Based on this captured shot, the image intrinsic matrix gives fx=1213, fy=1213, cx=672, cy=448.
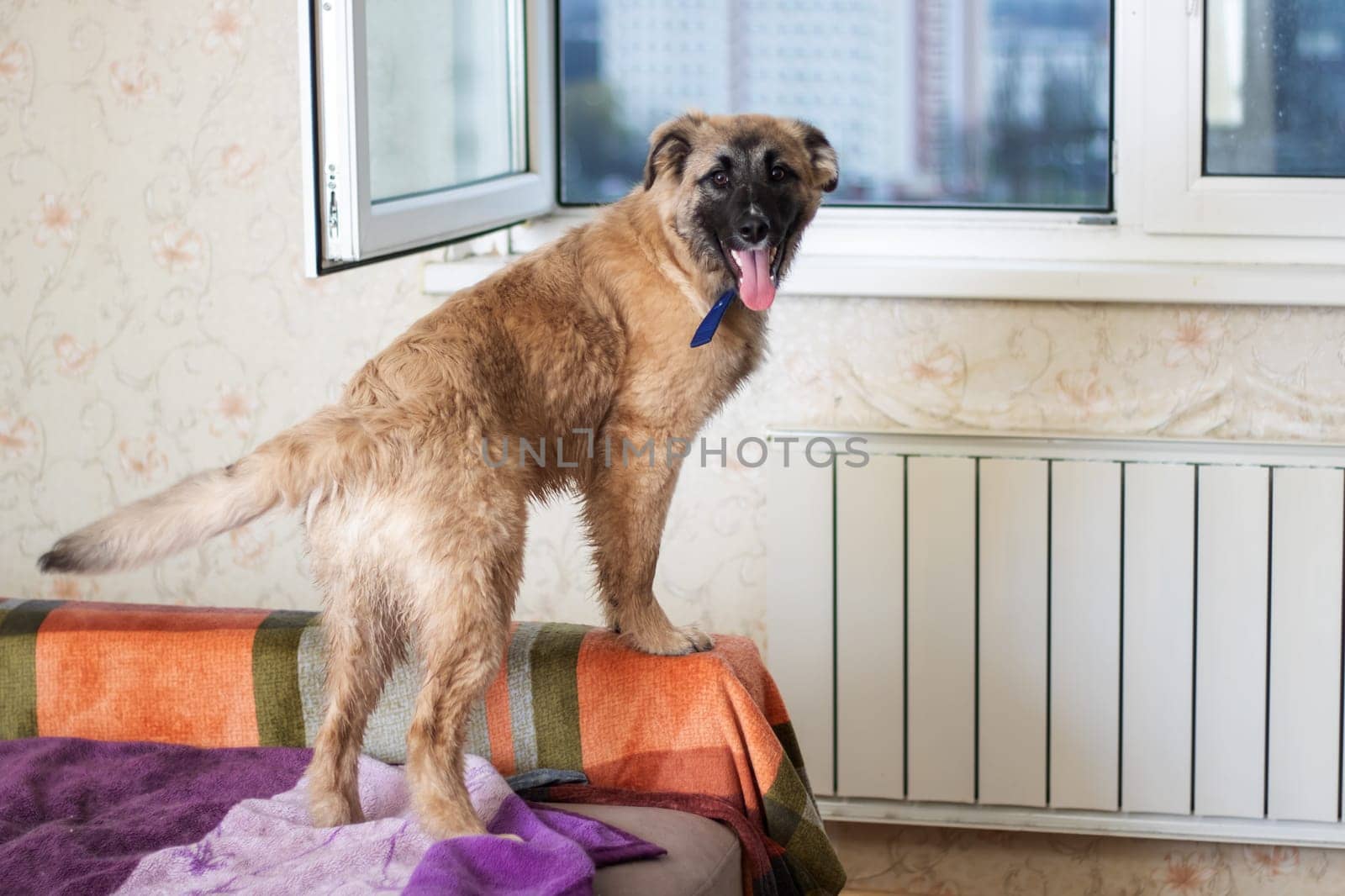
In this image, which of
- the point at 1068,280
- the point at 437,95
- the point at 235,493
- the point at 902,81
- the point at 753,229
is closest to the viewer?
the point at 235,493

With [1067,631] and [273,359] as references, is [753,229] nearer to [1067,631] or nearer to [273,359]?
[1067,631]

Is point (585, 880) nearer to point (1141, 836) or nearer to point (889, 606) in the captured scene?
point (889, 606)

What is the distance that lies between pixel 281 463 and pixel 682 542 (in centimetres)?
121

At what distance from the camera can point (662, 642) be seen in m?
1.68

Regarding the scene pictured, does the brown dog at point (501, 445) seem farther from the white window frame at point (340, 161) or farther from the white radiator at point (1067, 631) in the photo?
the white radiator at point (1067, 631)

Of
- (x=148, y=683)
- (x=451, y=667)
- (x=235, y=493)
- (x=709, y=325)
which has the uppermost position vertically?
(x=709, y=325)

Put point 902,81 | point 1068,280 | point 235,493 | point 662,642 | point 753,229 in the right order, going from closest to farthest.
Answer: point 235,493
point 753,229
point 662,642
point 1068,280
point 902,81

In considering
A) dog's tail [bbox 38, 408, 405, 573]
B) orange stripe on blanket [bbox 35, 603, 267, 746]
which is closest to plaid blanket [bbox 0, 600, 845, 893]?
orange stripe on blanket [bbox 35, 603, 267, 746]

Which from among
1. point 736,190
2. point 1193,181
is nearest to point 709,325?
point 736,190

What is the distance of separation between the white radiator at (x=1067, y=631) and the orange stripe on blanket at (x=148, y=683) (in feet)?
3.33

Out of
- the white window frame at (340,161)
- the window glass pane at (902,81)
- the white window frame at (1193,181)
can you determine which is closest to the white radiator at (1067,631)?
the white window frame at (1193,181)

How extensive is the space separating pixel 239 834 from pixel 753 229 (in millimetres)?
970

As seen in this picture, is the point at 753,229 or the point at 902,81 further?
the point at 902,81

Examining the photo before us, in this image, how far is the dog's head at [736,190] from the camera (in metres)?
1.60
